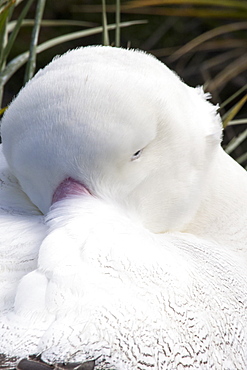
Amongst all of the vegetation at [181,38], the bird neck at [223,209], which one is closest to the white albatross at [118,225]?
the bird neck at [223,209]

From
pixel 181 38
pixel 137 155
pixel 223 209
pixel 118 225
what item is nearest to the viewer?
pixel 118 225

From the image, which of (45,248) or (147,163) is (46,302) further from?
(147,163)

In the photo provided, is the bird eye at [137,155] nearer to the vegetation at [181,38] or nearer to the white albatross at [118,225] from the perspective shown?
the white albatross at [118,225]

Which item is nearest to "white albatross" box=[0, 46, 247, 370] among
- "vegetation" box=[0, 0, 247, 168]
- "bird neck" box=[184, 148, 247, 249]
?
"bird neck" box=[184, 148, 247, 249]

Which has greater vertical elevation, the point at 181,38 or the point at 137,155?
the point at 181,38

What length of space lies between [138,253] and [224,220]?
3.19ft

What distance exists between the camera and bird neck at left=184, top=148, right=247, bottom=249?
322cm

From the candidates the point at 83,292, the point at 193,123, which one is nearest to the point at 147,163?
the point at 193,123

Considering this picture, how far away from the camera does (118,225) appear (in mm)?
2518

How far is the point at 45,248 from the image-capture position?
233cm

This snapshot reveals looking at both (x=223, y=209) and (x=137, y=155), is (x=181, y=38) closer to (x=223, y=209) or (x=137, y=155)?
(x=223, y=209)

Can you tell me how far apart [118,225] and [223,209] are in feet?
3.03

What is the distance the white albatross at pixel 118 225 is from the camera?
217 cm

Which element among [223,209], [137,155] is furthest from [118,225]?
[223,209]
